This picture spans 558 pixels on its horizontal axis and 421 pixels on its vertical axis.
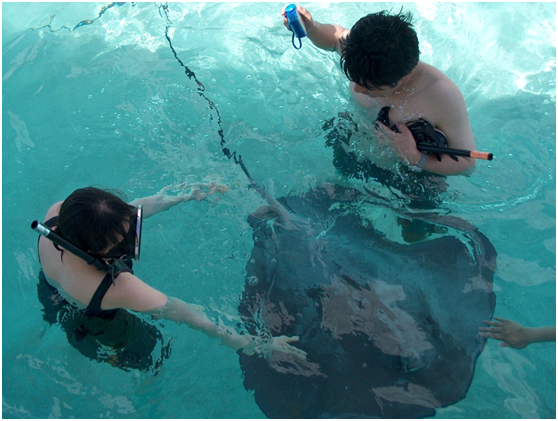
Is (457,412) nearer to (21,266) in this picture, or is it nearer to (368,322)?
(368,322)

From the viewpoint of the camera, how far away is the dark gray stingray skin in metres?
2.29

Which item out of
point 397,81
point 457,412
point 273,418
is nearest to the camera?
point 273,418

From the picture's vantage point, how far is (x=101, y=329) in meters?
2.50

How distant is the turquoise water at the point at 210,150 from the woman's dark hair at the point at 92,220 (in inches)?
44.9

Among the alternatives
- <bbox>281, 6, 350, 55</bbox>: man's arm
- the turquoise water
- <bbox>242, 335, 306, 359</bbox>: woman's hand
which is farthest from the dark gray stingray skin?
<bbox>281, 6, 350, 55</bbox>: man's arm

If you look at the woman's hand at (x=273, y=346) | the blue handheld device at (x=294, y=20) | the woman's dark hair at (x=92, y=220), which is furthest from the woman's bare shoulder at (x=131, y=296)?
the blue handheld device at (x=294, y=20)

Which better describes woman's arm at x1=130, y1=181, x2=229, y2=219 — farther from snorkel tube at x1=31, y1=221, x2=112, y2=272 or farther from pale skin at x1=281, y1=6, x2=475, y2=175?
pale skin at x1=281, y1=6, x2=475, y2=175

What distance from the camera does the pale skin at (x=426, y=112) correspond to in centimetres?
291

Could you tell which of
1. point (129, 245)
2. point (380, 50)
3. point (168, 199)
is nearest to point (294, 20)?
point (380, 50)

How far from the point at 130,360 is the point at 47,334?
0.91m

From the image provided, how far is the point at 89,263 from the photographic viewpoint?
2111mm

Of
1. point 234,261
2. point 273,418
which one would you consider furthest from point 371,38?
point 273,418

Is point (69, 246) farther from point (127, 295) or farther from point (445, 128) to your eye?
point (445, 128)

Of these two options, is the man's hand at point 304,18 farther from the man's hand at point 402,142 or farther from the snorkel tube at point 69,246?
the snorkel tube at point 69,246
